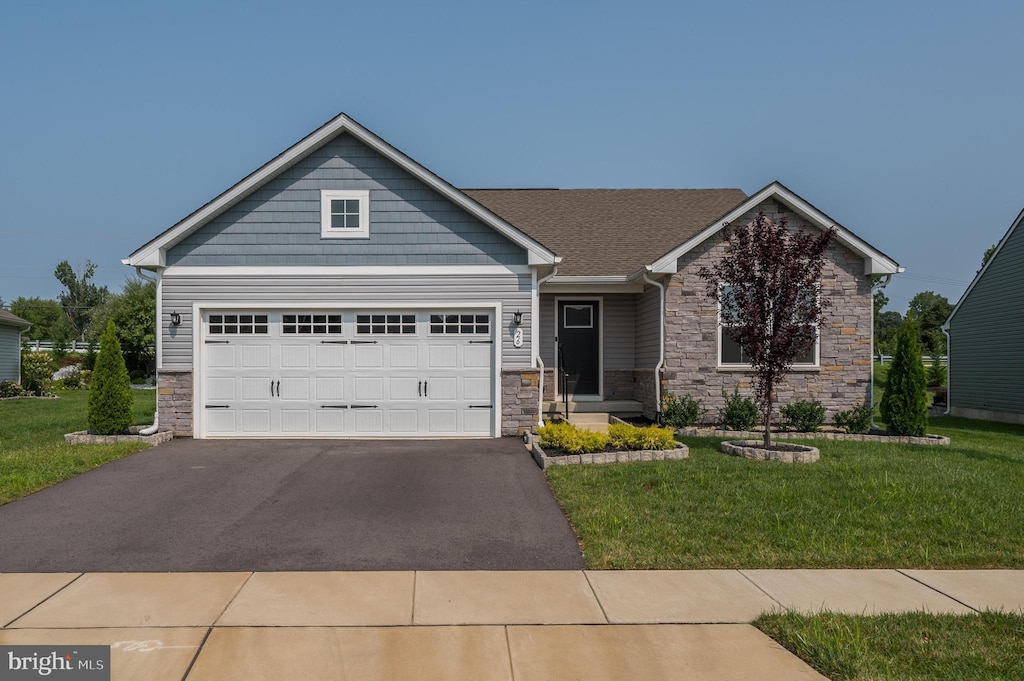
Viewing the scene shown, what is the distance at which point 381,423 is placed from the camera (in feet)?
42.1

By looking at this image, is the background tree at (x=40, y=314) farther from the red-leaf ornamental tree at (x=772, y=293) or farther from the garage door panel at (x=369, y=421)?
the red-leaf ornamental tree at (x=772, y=293)

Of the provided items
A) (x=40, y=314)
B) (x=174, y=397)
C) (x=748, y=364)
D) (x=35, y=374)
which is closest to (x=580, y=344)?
(x=748, y=364)

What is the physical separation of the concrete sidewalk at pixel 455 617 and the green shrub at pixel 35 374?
84.5ft

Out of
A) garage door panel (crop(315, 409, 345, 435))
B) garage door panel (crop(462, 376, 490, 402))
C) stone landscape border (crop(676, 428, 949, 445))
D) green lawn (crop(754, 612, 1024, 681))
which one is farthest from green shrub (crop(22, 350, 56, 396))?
green lawn (crop(754, 612, 1024, 681))

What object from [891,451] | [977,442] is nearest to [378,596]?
[891,451]

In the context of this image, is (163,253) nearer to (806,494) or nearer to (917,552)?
(806,494)

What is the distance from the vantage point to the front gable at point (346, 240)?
12.8m

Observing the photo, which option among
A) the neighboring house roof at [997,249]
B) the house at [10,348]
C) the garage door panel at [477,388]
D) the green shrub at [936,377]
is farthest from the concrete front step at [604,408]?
the house at [10,348]

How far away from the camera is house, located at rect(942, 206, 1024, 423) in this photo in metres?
18.4

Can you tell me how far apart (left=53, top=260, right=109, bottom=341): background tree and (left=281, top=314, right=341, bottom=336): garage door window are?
71.7m

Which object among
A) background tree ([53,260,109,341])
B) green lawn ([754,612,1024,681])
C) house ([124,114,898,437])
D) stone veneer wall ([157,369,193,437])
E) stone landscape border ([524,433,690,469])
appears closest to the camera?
green lawn ([754,612,1024,681])

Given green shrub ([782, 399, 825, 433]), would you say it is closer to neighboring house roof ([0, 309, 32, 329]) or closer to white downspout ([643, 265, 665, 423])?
white downspout ([643, 265, 665, 423])

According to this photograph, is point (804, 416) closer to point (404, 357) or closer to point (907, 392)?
point (907, 392)

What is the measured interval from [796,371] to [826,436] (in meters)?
1.57
